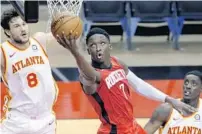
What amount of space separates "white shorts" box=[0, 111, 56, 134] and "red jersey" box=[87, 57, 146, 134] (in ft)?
1.90

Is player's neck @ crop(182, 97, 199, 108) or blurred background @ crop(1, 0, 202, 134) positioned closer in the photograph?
player's neck @ crop(182, 97, 199, 108)

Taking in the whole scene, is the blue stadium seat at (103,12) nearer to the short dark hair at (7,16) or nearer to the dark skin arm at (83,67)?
the short dark hair at (7,16)

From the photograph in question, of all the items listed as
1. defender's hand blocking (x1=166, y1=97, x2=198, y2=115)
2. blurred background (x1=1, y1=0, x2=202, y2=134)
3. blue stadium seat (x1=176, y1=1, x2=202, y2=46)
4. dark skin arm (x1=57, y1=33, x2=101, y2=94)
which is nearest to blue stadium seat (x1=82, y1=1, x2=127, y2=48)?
blurred background (x1=1, y1=0, x2=202, y2=134)

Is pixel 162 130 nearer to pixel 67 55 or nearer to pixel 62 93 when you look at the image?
pixel 62 93

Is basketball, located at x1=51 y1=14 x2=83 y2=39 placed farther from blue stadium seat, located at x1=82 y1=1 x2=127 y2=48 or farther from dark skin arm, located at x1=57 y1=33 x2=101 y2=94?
blue stadium seat, located at x1=82 y1=1 x2=127 y2=48

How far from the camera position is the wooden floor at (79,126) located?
621cm

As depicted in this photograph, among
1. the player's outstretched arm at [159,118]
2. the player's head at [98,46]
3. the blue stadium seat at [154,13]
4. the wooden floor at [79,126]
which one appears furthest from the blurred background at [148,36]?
the player's head at [98,46]

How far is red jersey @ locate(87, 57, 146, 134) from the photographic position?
393cm

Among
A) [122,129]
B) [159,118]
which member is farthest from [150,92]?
[122,129]

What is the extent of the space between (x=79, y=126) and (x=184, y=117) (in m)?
2.20

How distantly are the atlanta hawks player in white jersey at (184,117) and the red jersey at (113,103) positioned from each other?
351mm

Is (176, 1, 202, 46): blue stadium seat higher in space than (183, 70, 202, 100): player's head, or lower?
lower

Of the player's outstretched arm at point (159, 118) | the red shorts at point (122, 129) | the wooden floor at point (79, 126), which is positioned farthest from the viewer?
the wooden floor at point (79, 126)

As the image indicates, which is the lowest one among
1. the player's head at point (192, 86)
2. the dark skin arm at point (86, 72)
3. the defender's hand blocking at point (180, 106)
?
the defender's hand blocking at point (180, 106)
